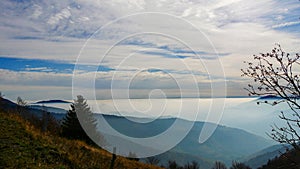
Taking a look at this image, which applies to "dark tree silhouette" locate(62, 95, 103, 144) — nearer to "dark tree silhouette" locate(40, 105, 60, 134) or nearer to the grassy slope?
"dark tree silhouette" locate(40, 105, 60, 134)

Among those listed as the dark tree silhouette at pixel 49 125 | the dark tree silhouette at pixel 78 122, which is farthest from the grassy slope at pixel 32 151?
the dark tree silhouette at pixel 78 122

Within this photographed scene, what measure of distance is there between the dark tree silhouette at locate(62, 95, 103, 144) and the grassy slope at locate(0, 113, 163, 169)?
21.9 m

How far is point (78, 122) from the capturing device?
46.5 meters

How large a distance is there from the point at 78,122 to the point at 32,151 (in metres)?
30.5

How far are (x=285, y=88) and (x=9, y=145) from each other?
1446 cm

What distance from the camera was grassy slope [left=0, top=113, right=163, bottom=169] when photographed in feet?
49.2

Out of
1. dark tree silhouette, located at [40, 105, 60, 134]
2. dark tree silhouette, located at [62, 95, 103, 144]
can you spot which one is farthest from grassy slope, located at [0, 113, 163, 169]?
dark tree silhouette, located at [62, 95, 103, 144]

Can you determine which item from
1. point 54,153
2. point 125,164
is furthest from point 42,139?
point 125,164

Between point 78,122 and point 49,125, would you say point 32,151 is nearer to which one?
point 78,122

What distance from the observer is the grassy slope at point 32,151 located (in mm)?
14984

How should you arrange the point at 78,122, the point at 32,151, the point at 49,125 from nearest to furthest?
1. the point at 32,151
2. the point at 78,122
3. the point at 49,125

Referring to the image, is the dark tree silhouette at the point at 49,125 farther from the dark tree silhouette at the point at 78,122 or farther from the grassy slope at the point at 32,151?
the grassy slope at the point at 32,151

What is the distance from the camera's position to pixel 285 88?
5.89 meters

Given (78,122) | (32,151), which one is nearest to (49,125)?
(78,122)
